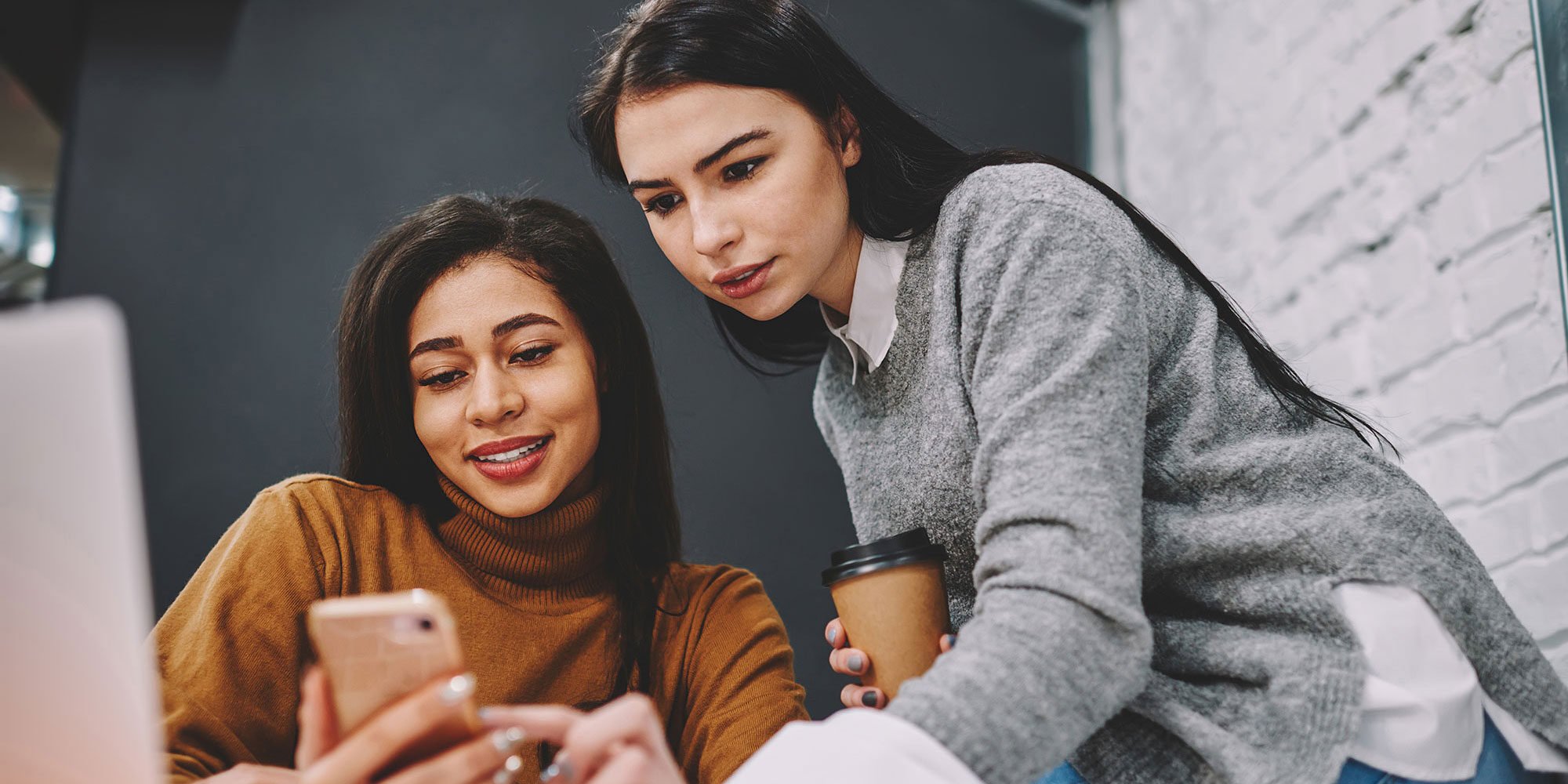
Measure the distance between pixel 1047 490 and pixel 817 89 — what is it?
552 mm

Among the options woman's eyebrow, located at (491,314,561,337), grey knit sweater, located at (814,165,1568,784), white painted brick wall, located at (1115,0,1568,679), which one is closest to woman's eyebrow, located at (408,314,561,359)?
Answer: woman's eyebrow, located at (491,314,561,337)

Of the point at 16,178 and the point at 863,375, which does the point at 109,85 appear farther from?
A: the point at 863,375

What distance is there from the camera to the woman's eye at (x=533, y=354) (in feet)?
4.20

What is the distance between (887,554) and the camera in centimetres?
94

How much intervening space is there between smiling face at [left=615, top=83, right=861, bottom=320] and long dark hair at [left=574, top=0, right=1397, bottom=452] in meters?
0.02

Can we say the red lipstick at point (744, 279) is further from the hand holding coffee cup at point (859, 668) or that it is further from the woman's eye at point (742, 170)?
the hand holding coffee cup at point (859, 668)

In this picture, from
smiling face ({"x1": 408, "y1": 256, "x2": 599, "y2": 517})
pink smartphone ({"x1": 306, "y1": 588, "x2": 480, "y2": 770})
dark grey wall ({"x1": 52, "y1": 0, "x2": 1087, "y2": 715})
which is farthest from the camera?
dark grey wall ({"x1": 52, "y1": 0, "x2": 1087, "y2": 715})

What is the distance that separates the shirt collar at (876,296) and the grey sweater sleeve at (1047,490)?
174 millimetres

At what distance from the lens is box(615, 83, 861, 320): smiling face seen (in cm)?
113

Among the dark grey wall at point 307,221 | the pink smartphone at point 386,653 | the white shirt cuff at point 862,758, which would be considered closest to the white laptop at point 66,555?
the pink smartphone at point 386,653

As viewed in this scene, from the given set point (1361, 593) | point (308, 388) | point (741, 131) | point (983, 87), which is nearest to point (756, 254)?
point (741, 131)

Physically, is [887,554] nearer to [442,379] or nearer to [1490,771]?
[1490,771]

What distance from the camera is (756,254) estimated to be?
1.15 metres

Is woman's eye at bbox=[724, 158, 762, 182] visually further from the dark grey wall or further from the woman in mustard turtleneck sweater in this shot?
the dark grey wall
